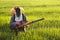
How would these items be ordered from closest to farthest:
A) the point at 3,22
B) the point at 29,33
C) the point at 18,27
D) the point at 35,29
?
1. the point at 18,27
2. the point at 29,33
3. the point at 35,29
4. the point at 3,22

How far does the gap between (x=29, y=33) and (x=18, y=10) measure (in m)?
0.67

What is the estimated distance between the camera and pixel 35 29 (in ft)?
21.9

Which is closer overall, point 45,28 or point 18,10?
point 18,10

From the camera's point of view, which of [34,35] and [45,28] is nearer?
[34,35]

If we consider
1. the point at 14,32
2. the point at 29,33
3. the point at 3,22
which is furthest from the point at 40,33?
the point at 3,22

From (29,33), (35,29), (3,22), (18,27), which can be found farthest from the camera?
(3,22)

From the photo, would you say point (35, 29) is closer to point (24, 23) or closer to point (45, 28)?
point (45, 28)

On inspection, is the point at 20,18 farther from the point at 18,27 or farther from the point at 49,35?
the point at 49,35

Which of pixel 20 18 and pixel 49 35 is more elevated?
pixel 20 18

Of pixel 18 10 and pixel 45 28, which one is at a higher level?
pixel 18 10

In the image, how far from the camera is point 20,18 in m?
6.05

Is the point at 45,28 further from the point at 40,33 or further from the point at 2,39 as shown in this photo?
the point at 2,39

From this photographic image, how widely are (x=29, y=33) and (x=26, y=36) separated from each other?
34 cm

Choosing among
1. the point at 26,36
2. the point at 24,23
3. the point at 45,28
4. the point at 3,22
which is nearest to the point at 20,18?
the point at 24,23
